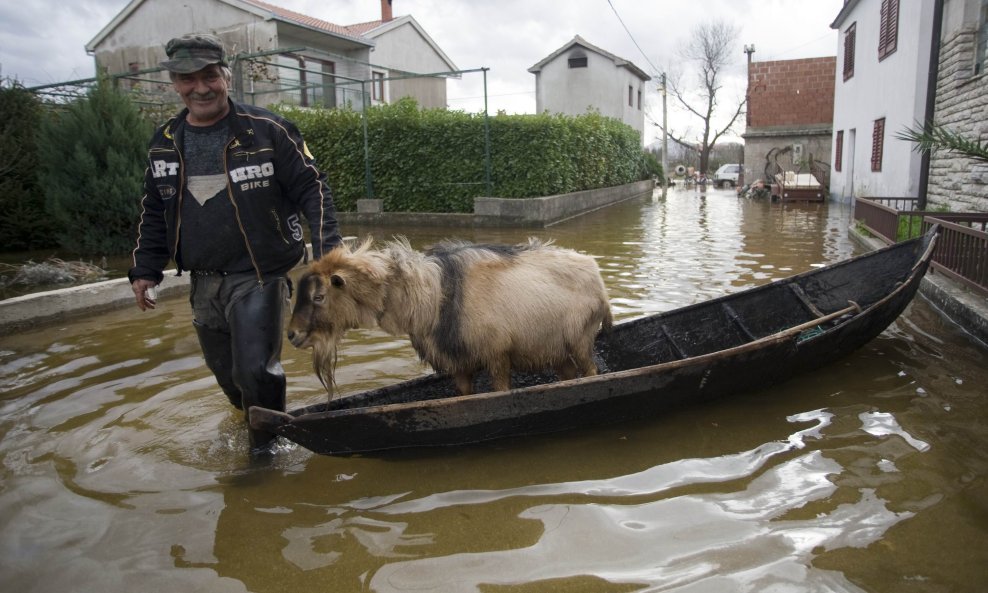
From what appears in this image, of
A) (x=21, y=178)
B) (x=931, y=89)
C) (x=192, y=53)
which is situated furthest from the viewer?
(x=931, y=89)

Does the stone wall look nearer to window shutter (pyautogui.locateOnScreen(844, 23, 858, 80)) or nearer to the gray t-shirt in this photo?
window shutter (pyautogui.locateOnScreen(844, 23, 858, 80))

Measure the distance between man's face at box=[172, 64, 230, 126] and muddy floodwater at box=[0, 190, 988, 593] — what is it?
211 cm

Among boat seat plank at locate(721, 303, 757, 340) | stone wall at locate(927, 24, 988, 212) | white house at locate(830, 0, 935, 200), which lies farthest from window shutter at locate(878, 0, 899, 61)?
boat seat plank at locate(721, 303, 757, 340)

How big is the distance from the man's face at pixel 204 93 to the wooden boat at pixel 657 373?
1.72 metres

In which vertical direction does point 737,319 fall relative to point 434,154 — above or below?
below

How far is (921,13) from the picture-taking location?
1306 cm

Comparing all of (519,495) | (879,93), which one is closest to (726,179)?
(879,93)

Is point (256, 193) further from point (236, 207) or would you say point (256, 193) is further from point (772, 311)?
point (772, 311)

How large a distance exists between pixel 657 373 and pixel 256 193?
2704 millimetres

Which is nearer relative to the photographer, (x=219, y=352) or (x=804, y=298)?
(x=219, y=352)

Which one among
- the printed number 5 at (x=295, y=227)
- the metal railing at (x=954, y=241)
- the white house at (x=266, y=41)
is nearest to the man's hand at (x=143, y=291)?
the printed number 5 at (x=295, y=227)

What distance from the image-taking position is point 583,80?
36406mm

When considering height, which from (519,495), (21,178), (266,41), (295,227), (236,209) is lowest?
(519,495)

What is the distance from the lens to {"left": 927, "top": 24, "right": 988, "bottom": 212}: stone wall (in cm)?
1046
